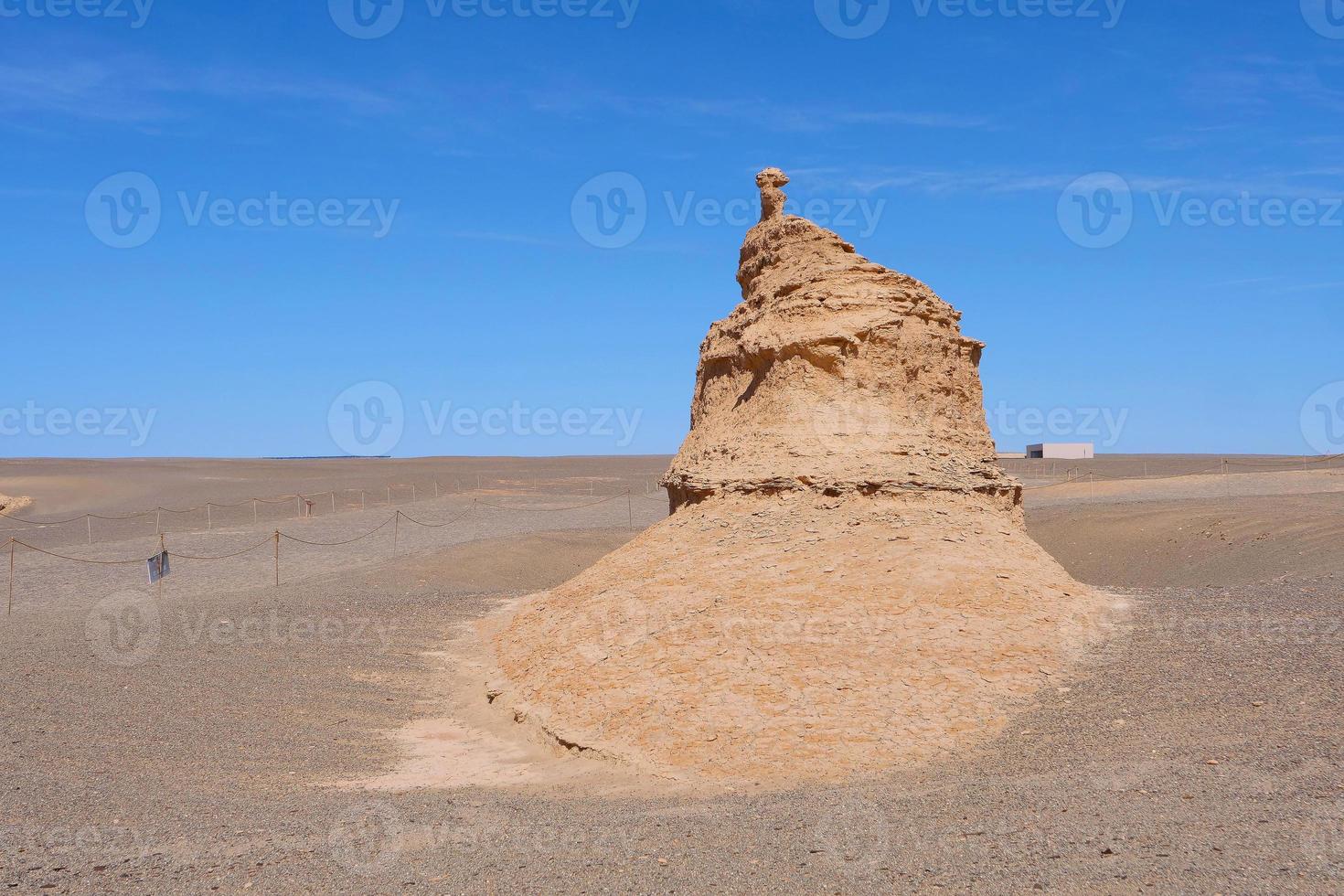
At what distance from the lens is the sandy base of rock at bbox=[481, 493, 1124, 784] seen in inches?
334

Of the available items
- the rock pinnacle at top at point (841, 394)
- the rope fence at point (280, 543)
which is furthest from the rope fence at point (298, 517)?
the rock pinnacle at top at point (841, 394)

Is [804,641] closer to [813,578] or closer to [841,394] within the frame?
[813,578]

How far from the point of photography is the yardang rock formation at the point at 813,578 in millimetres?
8758

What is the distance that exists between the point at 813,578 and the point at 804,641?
1.04 metres

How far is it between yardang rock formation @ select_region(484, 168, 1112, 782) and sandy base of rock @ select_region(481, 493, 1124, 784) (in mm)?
22

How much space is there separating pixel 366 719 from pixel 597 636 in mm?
2556

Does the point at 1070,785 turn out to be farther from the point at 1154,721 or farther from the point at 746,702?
the point at 746,702

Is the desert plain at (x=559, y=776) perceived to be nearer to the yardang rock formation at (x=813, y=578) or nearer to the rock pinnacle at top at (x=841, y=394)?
the yardang rock formation at (x=813, y=578)

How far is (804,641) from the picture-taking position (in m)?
9.67

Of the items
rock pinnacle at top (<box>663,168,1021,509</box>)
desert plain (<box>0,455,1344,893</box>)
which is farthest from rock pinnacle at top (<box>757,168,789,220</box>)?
desert plain (<box>0,455,1344,893</box>)

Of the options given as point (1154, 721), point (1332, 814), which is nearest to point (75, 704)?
point (1154, 721)

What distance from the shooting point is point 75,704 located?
1053cm

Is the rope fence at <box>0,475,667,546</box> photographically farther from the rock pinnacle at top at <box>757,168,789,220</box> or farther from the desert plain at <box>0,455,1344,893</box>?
the rock pinnacle at top at <box>757,168,789,220</box>

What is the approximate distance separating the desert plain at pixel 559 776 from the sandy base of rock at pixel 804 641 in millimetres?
330
